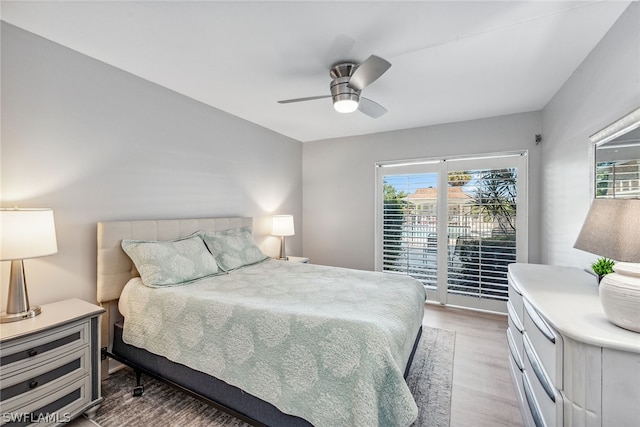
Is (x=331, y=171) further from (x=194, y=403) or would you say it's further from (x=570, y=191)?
(x=194, y=403)

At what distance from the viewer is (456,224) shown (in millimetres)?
3773

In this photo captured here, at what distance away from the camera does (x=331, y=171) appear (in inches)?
185

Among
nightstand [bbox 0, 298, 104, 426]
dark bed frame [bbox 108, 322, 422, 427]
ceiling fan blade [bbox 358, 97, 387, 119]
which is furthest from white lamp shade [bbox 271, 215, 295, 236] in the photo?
nightstand [bbox 0, 298, 104, 426]

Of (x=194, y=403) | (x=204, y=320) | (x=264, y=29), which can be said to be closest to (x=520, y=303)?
(x=204, y=320)

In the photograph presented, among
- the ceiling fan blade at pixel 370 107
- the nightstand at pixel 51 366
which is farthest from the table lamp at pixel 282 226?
the nightstand at pixel 51 366

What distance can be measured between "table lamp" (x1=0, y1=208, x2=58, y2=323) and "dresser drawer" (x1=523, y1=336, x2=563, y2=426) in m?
2.76

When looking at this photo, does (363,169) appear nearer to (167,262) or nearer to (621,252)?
(167,262)

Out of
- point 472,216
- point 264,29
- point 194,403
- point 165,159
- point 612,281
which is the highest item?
point 264,29

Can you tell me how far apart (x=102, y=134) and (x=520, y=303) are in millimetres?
3475

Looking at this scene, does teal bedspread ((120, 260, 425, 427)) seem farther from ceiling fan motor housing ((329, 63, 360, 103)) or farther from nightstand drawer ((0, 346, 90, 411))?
ceiling fan motor housing ((329, 63, 360, 103))

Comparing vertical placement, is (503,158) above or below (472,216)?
above

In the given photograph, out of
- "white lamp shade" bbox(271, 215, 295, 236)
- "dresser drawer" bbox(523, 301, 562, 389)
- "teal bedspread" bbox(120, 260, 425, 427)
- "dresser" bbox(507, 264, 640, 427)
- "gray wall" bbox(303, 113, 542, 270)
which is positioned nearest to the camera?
"dresser" bbox(507, 264, 640, 427)

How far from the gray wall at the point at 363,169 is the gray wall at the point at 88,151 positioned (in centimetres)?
184

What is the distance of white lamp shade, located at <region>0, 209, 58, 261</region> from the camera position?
1525 millimetres
